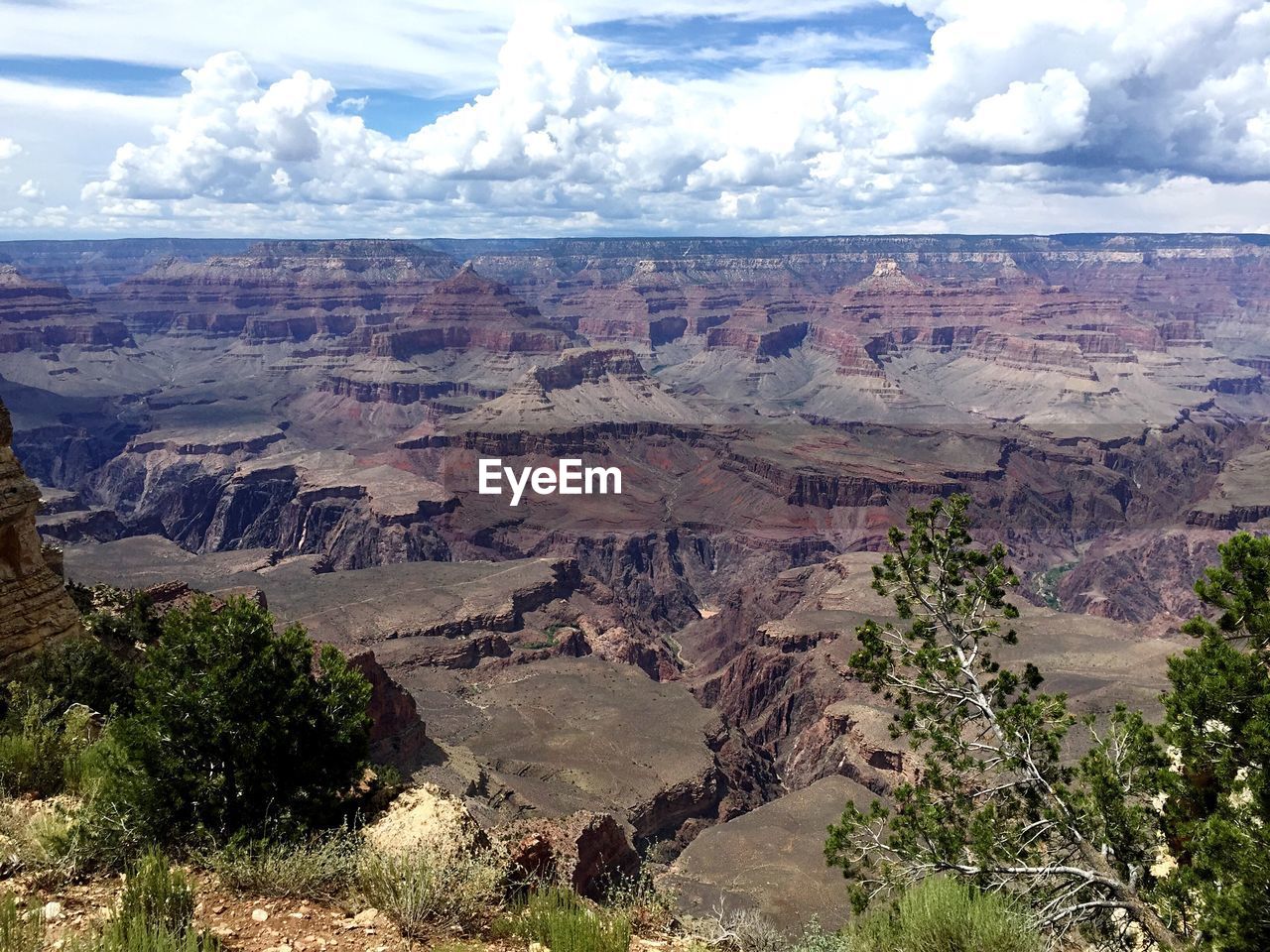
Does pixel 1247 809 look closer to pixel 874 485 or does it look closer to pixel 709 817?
pixel 709 817

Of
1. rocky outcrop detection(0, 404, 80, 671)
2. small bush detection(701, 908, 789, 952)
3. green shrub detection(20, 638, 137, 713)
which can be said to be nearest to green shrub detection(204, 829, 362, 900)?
small bush detection(701, 908, 789, 952)

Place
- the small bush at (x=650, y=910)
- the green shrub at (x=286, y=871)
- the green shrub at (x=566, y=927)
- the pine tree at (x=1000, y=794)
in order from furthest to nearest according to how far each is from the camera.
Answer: the pine tree at (x=1000, y=794)
the small bush at (x=650, y=910)
the green shrub at (x=286, y=871)
the green shrub at (x=566, y=927)

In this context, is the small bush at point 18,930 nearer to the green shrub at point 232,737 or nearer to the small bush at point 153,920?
the small bush at point 153,920

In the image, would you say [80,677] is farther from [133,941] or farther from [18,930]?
[133,941]

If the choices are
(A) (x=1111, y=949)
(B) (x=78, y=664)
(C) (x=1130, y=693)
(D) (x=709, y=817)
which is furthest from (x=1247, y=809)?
(C) (x=1130, y=693)

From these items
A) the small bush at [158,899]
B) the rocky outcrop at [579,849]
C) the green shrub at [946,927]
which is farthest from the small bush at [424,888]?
the rocky outcrop at [579,849]

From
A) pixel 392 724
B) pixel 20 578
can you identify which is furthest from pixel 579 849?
pixel 392 724

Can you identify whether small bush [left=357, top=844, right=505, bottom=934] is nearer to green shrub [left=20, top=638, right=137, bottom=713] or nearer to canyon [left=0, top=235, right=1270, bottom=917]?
canyon [left=0, top=235, right=1270, bottom=917]
